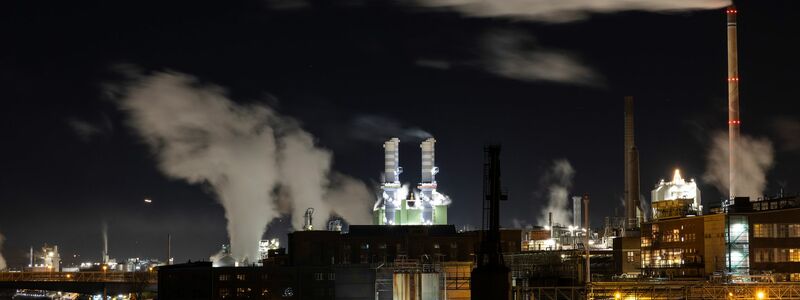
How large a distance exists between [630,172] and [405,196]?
2146 cm

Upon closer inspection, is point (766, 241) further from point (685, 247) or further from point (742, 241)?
point (685, 247)

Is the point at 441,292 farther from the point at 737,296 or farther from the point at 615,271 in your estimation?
the point at 615,271

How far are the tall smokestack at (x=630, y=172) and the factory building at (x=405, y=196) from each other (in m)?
17.5

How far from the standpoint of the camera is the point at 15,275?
4488 inches

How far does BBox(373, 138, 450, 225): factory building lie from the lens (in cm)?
9869

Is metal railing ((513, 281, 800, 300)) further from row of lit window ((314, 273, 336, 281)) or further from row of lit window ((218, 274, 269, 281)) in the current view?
row of lit window ((218, 274, 269, 281))

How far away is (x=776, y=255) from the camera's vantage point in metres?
63.0

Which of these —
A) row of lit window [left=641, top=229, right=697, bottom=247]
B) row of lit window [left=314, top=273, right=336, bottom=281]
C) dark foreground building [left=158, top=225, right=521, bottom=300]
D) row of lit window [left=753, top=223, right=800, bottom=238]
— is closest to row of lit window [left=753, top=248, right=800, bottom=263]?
row of lit window [left=753, top=223, right=800, bottom=238]

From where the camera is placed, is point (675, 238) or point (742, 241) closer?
point (742, 241)

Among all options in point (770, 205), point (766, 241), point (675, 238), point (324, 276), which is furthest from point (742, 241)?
point (324, 276)

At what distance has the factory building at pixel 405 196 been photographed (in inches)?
3885

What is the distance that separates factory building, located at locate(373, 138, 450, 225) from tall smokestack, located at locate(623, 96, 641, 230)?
1752 cm

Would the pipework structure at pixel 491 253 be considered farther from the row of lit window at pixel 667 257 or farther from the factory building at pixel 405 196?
the factory building at pixel 405 196

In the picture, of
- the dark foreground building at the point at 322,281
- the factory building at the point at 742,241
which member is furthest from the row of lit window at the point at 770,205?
the dark foreground building at the point at 322,281
